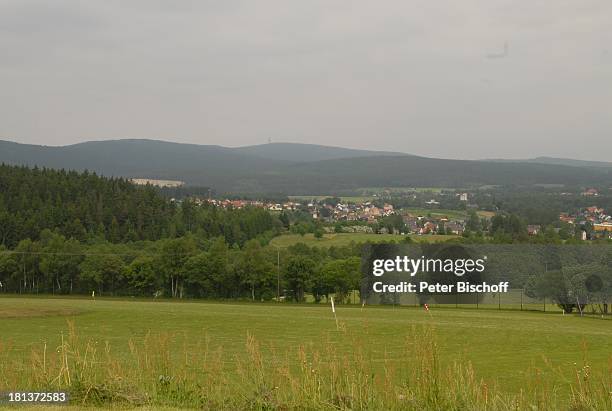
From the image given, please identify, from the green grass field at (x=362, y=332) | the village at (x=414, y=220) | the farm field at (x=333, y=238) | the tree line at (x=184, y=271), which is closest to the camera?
the green grass field at (x=362, y=332)

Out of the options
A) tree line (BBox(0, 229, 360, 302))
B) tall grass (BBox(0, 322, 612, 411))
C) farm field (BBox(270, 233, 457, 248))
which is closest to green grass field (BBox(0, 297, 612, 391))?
tall grass (BBox(0, 322, 612, 411))

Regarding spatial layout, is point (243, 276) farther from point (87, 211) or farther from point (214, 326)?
point (87, 211)

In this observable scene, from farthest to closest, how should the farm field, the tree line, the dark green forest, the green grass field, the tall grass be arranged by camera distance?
the farm field, the dark green forest, the tree line, the green grass field, the tall grass

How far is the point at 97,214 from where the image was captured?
132 meters

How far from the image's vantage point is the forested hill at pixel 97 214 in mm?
122750

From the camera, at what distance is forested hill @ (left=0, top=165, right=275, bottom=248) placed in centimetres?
12275

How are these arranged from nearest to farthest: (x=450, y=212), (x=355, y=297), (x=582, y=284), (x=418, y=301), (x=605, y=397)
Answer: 1. (x=605, y=397)
2. (x=582, y=284)
3. (x=418, y=301)
4. (x=355, y=297)
5. (x=450, y=212)

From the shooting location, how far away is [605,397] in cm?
955

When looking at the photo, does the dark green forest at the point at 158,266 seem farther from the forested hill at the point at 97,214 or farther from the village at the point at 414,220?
the village at the point at 414,220

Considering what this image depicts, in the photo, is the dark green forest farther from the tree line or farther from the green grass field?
the green grass field

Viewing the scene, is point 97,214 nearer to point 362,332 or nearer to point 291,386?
point 362,332

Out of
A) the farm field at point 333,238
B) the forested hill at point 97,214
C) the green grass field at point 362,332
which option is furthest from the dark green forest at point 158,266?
the green grass field at point 362,332

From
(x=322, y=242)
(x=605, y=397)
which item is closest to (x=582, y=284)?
(x=605, y=397)

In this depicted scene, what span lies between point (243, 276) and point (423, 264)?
79.5 feet
